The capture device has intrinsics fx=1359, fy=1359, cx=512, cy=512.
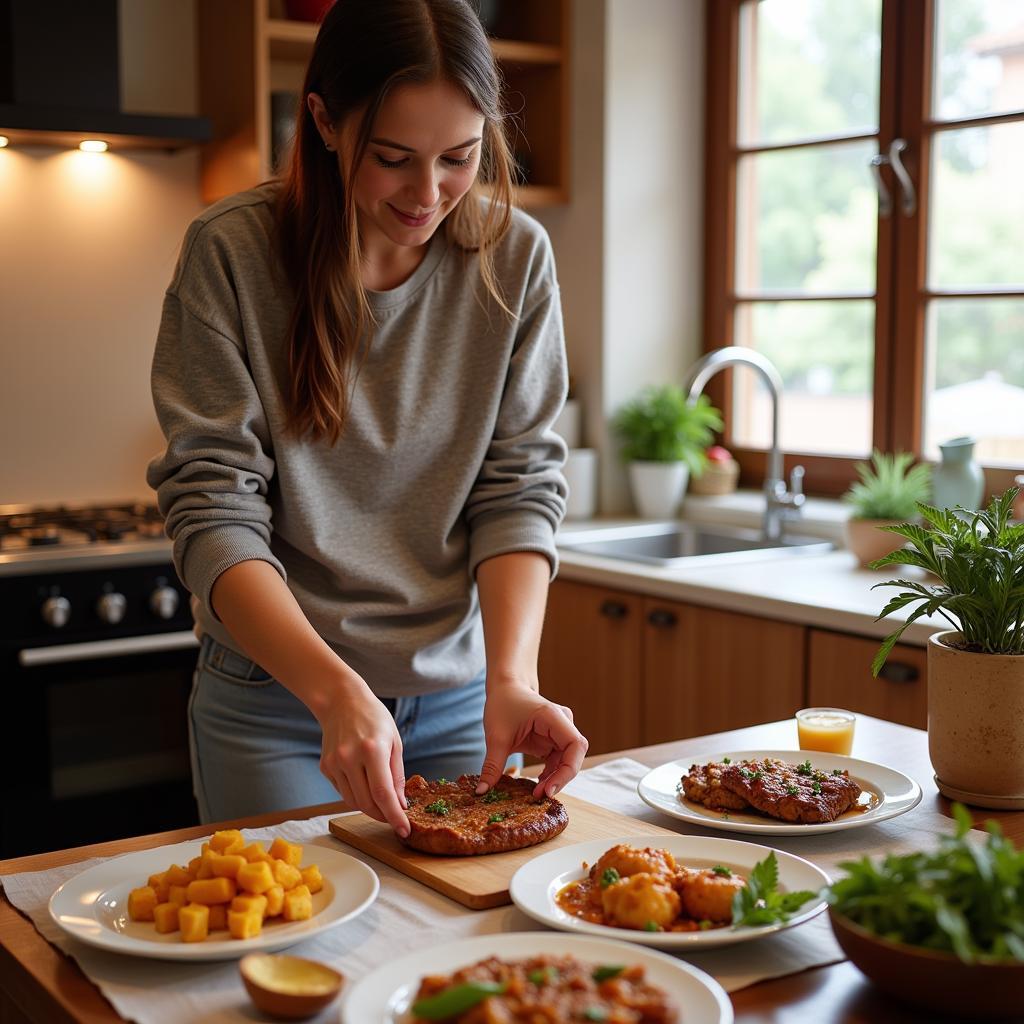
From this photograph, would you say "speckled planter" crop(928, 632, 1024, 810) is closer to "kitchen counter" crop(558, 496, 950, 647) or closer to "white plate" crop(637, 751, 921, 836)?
"white plate" crop(637, 751, 921, 836)

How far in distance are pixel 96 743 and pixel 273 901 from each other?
194cm

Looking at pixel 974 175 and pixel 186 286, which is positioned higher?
pixel 974 175

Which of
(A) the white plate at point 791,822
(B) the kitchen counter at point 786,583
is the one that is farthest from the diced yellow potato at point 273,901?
(B) the kitchen counter at point 786,583

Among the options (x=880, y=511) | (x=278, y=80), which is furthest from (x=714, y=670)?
(x=278, y=80)

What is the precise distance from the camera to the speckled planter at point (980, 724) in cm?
133

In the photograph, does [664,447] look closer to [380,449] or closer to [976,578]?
[380,449]

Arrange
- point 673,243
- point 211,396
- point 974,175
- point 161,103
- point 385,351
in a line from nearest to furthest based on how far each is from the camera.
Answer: point 211,396 → point 385,351 → point 974,175 → point 161,103 → point 673,243

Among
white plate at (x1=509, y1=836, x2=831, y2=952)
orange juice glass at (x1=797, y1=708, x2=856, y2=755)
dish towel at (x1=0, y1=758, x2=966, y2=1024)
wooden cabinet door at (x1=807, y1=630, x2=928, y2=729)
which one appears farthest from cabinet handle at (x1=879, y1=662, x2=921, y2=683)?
white plate at (x1=509, y1=836, x2=831, y2=952)

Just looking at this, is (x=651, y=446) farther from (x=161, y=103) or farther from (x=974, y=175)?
(x=161, y=103)

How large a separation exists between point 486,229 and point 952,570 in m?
0.71

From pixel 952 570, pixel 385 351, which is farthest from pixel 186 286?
pixel 952 570

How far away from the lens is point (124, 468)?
134 inches

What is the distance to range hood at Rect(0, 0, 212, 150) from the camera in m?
2.89

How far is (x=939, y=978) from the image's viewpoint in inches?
34.6
